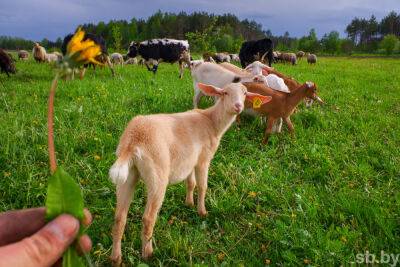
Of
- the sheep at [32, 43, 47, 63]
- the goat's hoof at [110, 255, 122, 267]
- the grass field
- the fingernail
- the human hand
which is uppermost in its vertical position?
the fingernail

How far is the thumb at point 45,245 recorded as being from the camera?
6.00 ft

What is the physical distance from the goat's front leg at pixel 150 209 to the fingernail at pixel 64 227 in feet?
6.18

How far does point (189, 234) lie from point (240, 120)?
4.54m

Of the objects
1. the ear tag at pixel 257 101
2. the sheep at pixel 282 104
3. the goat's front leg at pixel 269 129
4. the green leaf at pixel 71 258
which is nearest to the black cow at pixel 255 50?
the sheep at pixel 282 104

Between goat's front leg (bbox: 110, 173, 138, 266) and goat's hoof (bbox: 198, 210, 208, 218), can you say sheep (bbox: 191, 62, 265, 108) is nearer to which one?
goat's hoof (bbox: 198, 210, 208, 218)

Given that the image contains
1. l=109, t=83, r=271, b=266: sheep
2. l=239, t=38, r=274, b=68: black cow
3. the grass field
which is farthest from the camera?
l=239, t=38, r=274, b=68: black cow

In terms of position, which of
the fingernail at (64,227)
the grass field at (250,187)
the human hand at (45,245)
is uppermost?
the fingernail at (64,227)

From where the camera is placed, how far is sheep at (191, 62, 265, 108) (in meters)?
8.84

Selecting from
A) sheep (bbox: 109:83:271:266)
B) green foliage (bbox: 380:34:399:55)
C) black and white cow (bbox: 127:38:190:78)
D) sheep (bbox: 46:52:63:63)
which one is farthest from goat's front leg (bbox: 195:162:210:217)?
green foliage (bbox: 380:34:399:55)

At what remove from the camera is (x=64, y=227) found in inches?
72.1

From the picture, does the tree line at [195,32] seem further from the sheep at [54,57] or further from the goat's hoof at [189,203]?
the goat's hoof at [189,203]

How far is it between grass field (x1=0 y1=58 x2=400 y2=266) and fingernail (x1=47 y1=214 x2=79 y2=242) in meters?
2.08

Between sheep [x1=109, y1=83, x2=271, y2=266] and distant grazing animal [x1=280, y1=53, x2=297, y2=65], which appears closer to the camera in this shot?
sheep [x1=109, y1=83, x2=271, y2=266]

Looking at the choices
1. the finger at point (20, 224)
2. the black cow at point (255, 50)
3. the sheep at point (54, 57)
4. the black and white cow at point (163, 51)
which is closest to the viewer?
the sheep at point (54, 57)
